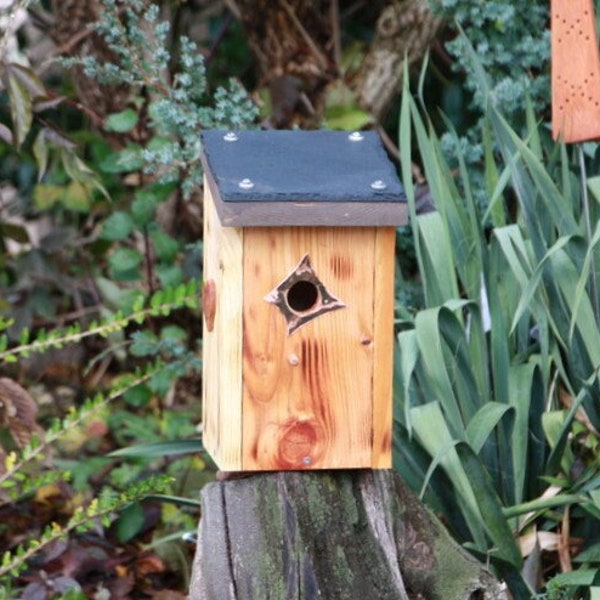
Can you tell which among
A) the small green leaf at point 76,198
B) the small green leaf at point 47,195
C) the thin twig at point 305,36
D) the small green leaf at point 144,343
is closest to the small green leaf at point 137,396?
the small green leaf at point 144,343

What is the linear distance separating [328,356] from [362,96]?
84.0 inches

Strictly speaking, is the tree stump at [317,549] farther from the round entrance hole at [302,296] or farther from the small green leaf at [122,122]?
the small green leaf at [122,122]

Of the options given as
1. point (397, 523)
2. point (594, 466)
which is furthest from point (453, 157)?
point (397, 523)

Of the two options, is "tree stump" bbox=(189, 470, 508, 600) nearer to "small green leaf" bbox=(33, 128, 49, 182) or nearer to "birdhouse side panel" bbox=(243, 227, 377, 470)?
"birdhouse side panel" bbox=(243, 227, 377, 470)

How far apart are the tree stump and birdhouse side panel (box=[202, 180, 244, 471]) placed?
0.11 meters

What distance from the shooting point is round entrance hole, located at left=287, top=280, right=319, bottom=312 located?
2598mm


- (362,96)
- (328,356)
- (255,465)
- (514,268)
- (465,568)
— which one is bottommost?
(465,568)

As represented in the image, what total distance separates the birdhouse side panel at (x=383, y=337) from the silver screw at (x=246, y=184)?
25 cm

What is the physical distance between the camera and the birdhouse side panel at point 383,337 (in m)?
2.49

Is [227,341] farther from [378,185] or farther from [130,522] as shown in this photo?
[130,522]

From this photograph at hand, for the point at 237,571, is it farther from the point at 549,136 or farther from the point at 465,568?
the point at 549,136

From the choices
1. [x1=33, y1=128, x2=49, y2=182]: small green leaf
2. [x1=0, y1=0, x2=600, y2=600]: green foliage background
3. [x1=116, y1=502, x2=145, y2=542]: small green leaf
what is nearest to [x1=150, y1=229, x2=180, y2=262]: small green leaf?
[x1=0, y1=0, x2=600, y2=600]: green foliage background

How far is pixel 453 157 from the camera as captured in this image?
414 cm

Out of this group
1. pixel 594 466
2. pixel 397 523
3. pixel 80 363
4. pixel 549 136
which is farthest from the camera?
pixel 80 363
